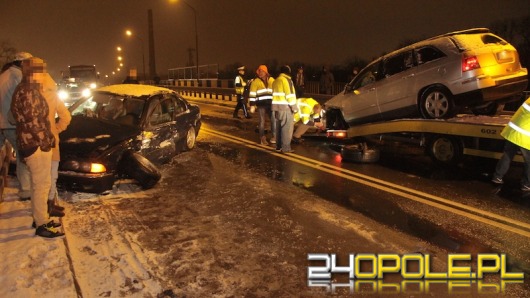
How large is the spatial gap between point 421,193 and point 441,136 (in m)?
1.97

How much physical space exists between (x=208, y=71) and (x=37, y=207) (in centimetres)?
3767

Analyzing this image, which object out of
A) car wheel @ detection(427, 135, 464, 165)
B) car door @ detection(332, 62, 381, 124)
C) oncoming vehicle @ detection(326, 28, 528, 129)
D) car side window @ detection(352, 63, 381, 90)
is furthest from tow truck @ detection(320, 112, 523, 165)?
car side window @ detection(352, 63, 381, 90)

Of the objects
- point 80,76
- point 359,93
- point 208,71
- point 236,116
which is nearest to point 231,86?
point 208,71

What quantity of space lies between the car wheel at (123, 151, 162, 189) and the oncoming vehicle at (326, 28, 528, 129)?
4.98m

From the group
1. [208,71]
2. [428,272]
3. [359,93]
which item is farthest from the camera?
[208,71]

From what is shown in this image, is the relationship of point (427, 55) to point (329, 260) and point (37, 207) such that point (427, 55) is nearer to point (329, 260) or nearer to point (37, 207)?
point (329, 260)

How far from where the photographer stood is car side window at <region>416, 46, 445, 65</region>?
777cm

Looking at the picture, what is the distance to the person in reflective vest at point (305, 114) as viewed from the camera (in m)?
10.5

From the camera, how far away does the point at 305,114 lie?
10500 millimetres

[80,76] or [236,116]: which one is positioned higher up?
[80,76]

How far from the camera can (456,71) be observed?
740 centimetres

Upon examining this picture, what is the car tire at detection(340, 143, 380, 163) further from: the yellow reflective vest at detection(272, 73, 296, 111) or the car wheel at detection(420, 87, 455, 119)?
the yellow reflective vest at detection(272, 73, 296, 111)

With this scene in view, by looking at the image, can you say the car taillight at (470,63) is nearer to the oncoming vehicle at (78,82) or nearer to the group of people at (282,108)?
the group of people at (282,108)
